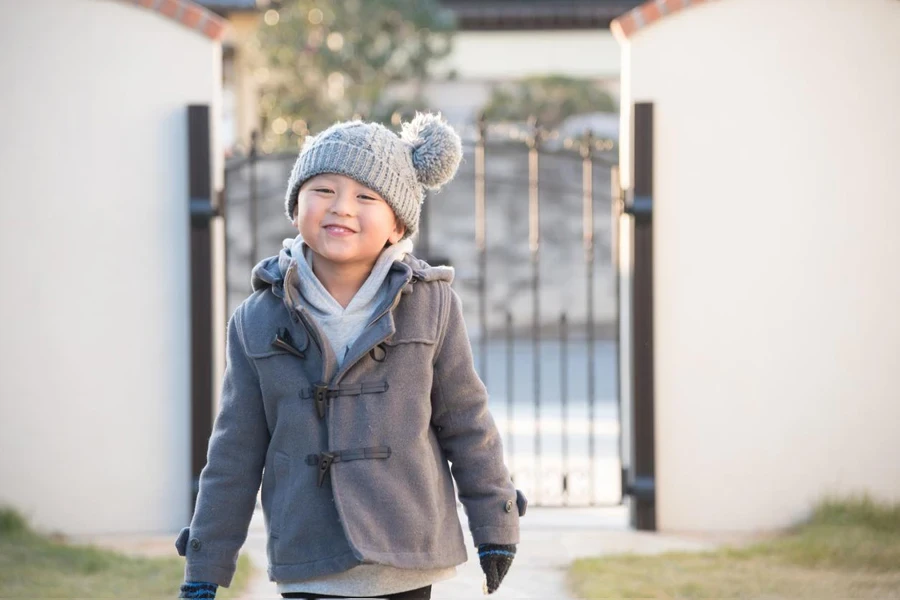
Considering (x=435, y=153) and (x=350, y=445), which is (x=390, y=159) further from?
(x=350, y=445)

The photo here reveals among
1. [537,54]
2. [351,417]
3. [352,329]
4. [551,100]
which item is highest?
[537,54]

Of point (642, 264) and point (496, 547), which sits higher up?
point (642, 264)

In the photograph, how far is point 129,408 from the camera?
5.74 metres

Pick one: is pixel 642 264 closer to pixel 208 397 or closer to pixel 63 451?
pixel 208 397

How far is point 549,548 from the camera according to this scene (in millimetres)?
5555

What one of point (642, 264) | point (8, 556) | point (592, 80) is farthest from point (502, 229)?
point (8, 556)

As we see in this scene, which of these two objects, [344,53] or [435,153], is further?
[344,53]

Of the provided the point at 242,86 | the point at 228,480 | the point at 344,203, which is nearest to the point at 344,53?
the point at 242,86

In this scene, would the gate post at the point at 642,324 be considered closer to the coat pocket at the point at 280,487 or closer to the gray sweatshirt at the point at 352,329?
the gray sweatshirt at the point at 352,329

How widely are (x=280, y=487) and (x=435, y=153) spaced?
0.75 metres

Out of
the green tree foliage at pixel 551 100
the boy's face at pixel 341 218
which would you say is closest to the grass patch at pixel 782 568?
the boy's face at pixel 341 218

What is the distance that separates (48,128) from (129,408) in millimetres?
1236

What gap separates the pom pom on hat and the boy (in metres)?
0.06

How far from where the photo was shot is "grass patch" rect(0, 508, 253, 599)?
183 inches
